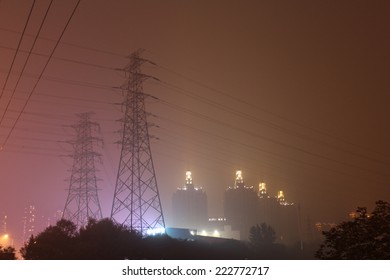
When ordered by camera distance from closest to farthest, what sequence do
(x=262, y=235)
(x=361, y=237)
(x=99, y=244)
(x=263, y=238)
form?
1. (x=361, y=237)
2. (x=99, y=244)
3. (x=263, y=238)
4. (x=262, y=235)

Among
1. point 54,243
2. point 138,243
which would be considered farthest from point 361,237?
point 54,243

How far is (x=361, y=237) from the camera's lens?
29.9 ft

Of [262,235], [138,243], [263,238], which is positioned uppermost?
[138,243]

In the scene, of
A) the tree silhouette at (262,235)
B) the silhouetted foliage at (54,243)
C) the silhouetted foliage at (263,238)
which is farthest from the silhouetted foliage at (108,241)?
the tree silhouette at (262,235)

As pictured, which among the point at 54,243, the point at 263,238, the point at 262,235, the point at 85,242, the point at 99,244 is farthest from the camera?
the point at 262,235

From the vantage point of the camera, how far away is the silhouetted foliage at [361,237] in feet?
28.2

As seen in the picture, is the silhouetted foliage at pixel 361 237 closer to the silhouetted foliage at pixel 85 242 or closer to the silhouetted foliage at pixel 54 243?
the silhouetted foliage at pixel 85 242

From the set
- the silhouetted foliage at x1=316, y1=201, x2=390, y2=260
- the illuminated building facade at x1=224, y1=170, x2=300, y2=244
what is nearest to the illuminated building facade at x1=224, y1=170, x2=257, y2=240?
the illuminated building facade at x1=224, y1=170, x2=300, y2=244

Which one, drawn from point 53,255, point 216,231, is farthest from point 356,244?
point 216,231

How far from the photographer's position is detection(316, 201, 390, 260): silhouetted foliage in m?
8.59

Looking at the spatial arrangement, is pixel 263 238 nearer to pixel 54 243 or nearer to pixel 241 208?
pixel 241 208
